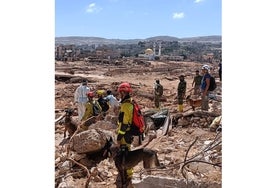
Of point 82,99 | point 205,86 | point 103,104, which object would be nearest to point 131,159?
point 103,104

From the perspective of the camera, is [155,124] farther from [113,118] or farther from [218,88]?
[218,88]

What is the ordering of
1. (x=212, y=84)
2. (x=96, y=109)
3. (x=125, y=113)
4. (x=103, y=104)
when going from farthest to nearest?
1. (x=212, y=84)
2. (x=103, y=104)
3. (x=96, y=109)
4. (x=125, y=113)

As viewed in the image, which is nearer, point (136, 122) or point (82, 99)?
point (136, 122)

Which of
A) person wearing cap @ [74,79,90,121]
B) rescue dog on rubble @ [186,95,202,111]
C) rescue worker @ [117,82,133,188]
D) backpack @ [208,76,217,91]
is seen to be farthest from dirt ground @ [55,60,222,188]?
rescue worker @ [117,82,133,188]

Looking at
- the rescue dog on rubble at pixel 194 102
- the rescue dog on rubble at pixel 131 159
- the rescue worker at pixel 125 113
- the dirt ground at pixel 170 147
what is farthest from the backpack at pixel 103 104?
the rescue worker at pixel 125 113

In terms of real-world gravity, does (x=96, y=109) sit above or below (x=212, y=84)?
below

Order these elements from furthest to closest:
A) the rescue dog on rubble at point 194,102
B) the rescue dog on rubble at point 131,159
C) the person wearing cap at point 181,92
→ the person wearing cap at point 181,92 < the rescue dog on rubble at point 194,102 < the rescue dog on rubble at point 131,159

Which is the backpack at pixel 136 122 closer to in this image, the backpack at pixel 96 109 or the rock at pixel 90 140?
the rock at pixel 90 140

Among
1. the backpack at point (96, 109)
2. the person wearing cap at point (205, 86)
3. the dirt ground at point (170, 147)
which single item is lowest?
the dirt ground at point (170, 147)

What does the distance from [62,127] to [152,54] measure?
5236 mm

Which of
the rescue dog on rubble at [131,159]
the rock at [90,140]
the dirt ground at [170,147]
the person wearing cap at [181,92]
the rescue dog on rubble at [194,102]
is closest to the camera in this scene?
the rescue dog on rubble at [131,159]

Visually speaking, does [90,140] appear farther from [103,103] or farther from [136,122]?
[136,122]

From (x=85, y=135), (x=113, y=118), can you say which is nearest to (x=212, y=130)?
(x=113, y=118)
